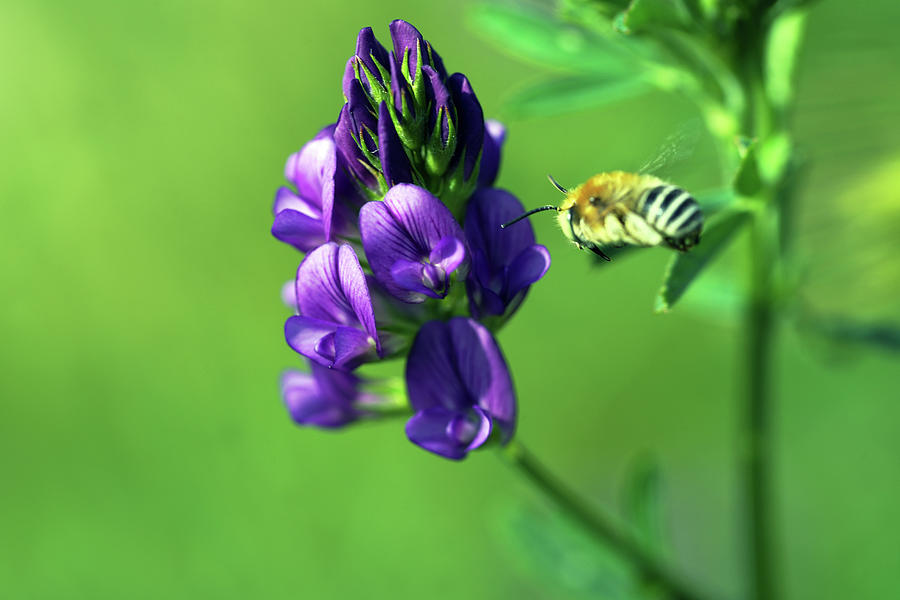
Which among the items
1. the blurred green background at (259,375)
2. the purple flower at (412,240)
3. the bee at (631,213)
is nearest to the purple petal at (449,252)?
the purple flower at (412,240)

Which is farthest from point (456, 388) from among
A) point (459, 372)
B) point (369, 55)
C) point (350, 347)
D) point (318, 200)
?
point (369, 55)

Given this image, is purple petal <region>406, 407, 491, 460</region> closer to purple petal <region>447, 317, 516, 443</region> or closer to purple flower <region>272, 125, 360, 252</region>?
purple petal <region>447, 317, 516, 443</region>

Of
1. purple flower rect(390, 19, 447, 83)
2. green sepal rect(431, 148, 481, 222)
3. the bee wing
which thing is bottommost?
green sepal rect(431, 148, 481, 222)

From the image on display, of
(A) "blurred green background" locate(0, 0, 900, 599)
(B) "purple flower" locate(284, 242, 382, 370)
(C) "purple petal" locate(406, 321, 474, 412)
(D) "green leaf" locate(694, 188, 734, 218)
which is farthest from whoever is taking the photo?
(A) "blurred green background" locate(0, 0, 900, 599)

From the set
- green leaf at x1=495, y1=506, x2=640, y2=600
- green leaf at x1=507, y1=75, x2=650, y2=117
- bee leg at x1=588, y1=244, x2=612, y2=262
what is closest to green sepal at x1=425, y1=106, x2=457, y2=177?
bee leg at x1=588, y1=244, x2=612, y2=262

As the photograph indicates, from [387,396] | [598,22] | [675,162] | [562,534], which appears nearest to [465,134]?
[675,162]

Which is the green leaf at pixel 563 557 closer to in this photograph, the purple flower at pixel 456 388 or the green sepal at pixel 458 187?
the purple flower at pixel 456 388
